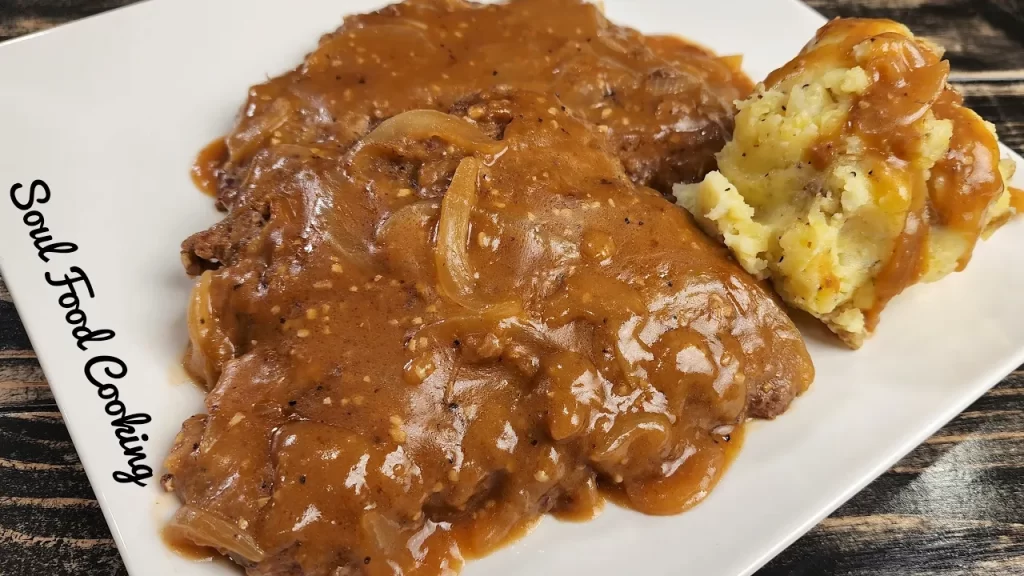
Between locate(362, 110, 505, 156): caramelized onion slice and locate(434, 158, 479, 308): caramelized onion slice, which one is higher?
locate(362, 110, 505, 156): caramelized onion slice

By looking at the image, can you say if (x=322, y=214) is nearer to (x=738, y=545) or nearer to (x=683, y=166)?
(x=683, y=166)

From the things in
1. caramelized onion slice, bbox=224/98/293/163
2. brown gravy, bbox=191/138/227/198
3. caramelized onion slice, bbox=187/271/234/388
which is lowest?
caramelized onion slice, bbox=187/271/234/388

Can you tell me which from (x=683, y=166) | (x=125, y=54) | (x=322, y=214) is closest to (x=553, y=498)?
(x=322, y=214)

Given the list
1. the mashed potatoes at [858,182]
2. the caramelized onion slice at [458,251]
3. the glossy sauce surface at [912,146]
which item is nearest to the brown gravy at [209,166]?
the caramelized onion slice at [458,251]

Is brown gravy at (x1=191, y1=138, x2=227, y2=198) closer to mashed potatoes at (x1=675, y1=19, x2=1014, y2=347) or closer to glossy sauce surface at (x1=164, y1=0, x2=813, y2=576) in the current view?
glossy sauce surface at (x1=164, y1=0, x2=813, y2=576)

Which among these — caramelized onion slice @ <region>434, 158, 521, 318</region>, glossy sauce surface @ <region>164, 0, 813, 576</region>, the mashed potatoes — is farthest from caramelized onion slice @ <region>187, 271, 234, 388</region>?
the mashed potatoes

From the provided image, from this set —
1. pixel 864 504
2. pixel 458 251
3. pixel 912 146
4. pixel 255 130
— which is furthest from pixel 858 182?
pixel 255 130

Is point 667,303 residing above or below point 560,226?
below
